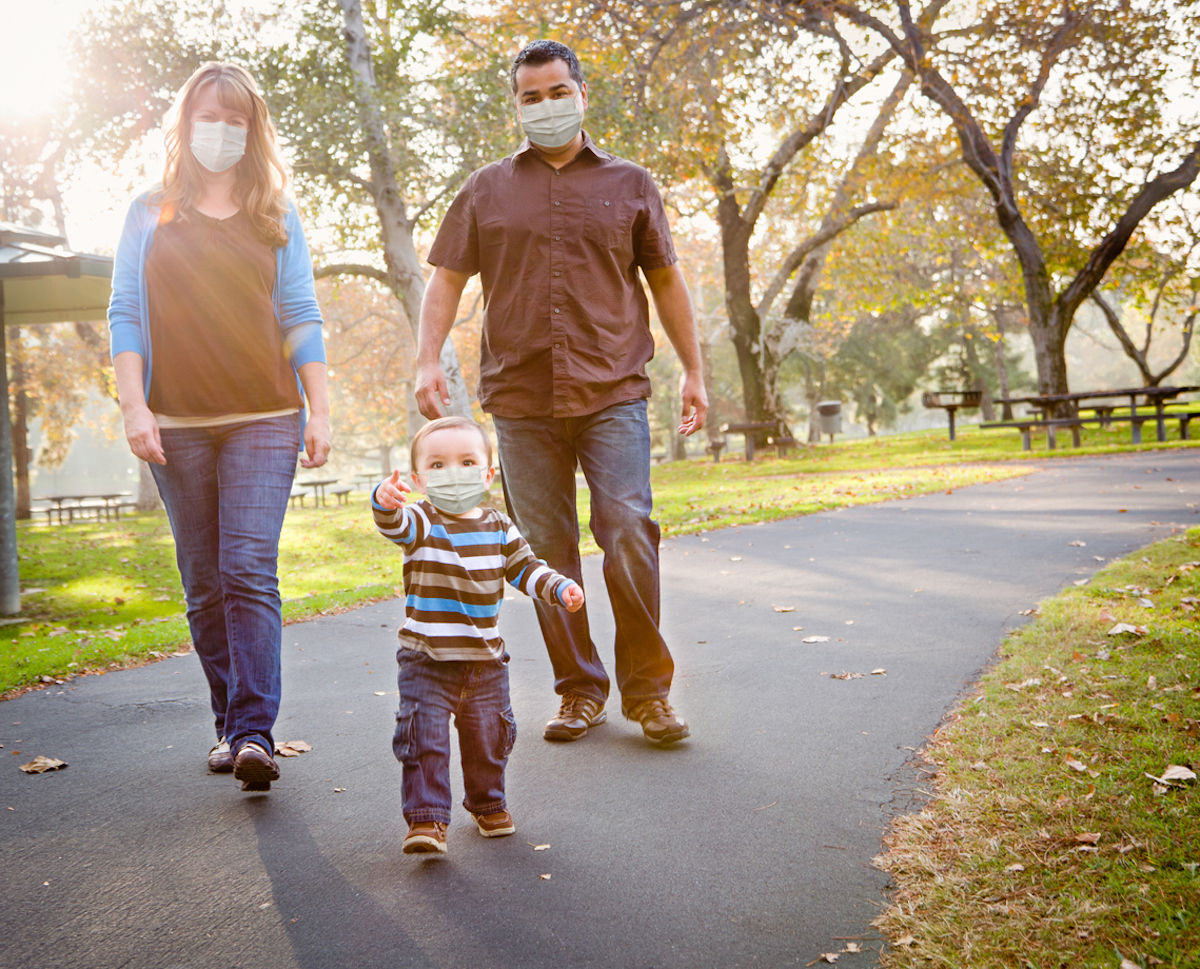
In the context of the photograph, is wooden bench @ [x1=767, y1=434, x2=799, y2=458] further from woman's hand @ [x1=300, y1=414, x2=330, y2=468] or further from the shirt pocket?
woman's hand @ [x1=300, y1=414, x2=330, y2=468]

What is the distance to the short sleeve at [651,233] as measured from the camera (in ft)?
11.6

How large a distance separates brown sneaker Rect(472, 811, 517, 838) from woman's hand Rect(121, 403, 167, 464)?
1484mm

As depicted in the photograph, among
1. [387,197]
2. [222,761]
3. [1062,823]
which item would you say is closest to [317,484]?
[387,197]

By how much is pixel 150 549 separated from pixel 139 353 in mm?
12941

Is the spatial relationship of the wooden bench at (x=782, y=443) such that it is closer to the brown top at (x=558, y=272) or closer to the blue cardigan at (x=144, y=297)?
the brown top at (x=558, y=272)

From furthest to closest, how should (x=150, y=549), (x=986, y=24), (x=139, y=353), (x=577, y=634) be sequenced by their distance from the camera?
(x=986, y=24) < (x=150, y=549) < (x=577, y=634) < (x=139, y=353)

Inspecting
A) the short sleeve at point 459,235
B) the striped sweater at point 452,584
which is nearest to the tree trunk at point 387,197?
the short sleeve at point 459,235

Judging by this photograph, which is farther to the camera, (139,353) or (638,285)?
(638,285)

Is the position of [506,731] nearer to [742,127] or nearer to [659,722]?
[659,722]

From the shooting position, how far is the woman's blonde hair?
10.3 feet

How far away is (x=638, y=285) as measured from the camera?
368 centimetres

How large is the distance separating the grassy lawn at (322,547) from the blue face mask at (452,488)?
338cm

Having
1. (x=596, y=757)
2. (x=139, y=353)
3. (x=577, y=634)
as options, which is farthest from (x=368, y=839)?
(x=139, y=353)

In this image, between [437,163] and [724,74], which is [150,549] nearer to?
[437,163]
